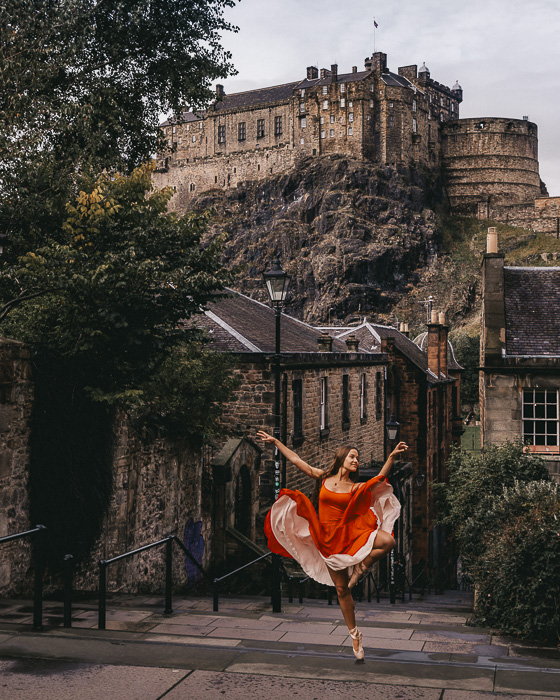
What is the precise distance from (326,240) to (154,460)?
8506 cm

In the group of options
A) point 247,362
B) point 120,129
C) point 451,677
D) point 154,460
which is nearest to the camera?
point 451,677

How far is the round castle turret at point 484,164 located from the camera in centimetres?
11325

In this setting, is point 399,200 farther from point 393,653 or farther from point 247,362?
point 393,653

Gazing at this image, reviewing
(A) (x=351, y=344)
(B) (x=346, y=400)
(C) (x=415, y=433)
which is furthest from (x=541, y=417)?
(C) (x=415, y=433)

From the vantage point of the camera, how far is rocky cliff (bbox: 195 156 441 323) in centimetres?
9425

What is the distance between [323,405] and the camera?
23.1m

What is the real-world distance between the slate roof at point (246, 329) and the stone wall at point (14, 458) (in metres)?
7.13

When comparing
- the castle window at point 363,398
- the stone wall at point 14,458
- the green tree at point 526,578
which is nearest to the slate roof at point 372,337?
the castle window at point 363,398

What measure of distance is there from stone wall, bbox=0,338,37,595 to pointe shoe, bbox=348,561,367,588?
5554mm

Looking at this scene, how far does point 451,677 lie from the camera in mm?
5551

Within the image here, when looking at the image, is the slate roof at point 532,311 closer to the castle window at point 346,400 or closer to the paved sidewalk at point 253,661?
the castle window at point 346,400

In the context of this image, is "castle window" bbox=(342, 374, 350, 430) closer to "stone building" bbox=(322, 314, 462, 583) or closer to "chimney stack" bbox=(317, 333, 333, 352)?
"chimney stack" bbox=(317, 333, 333, 352)

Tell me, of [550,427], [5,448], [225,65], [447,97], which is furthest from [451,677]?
[447,97]

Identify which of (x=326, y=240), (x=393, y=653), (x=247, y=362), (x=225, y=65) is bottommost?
(x=393, y=653)
